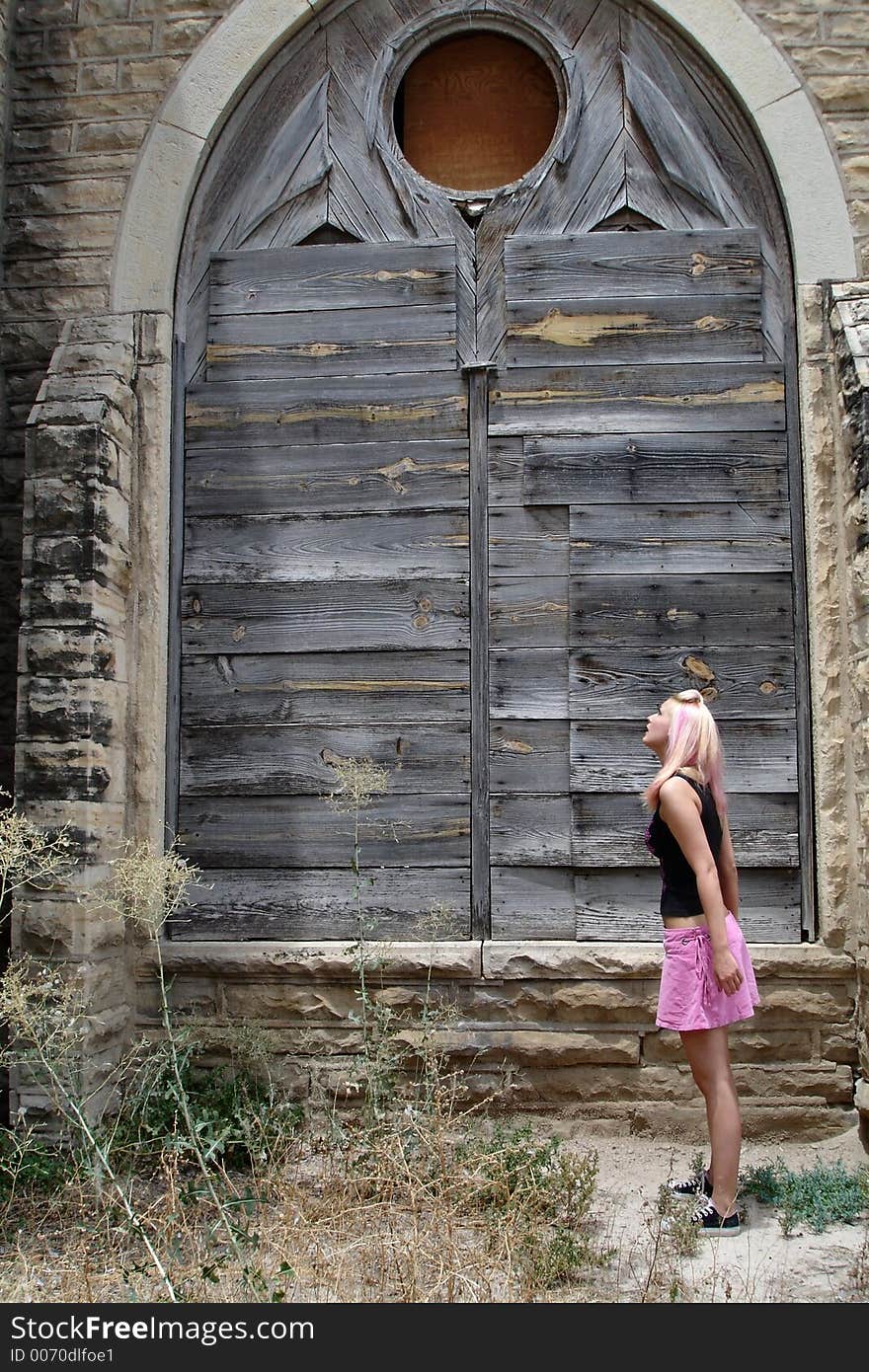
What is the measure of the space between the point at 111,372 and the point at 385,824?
7.65 ft

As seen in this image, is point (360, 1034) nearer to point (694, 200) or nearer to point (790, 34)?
point (694, 200)

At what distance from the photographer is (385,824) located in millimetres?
5012

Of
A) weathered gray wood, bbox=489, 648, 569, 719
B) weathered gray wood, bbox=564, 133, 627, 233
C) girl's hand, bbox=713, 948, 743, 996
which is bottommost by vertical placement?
girl's hand, bbox=713, 948, 743, 996

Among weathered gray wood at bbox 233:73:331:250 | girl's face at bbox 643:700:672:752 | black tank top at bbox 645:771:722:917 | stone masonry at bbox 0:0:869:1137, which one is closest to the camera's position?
black tank top at bbox 645:771:722:917

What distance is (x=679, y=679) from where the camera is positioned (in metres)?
4.93

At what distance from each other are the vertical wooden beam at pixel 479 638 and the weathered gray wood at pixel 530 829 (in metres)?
0.06

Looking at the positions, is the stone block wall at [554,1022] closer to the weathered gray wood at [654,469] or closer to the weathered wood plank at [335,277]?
the weathered gray wood at [654,469]

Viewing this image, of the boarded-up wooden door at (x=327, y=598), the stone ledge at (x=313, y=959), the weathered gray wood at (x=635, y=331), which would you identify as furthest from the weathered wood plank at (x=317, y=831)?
the weathered gray wood at (x=635, y=331)

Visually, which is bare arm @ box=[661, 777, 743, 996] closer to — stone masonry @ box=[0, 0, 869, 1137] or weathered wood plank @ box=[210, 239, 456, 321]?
stone masonry @ box=[0, 0, 869, 1137]

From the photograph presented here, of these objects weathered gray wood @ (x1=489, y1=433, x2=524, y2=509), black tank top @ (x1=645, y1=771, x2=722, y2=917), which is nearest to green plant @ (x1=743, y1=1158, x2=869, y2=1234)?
black tank top @ (x1=645, y1=771, x2=722, y2=917)

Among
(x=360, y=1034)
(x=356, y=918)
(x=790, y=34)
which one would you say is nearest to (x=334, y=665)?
(x=356, y=918)

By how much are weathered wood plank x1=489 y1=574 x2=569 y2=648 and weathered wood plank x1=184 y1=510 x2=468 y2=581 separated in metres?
0.25

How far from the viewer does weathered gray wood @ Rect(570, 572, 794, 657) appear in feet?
16.2

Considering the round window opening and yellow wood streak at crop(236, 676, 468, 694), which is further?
the round window opening
